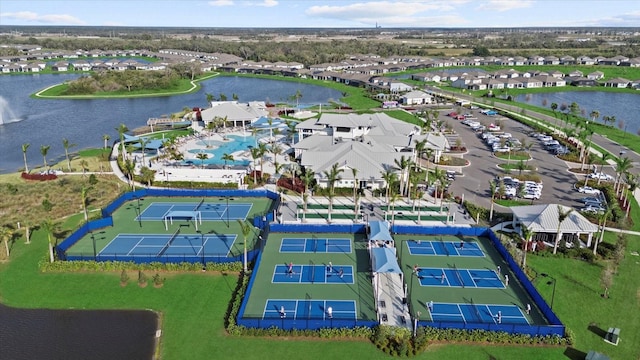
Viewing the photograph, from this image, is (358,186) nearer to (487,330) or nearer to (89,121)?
(487,330)

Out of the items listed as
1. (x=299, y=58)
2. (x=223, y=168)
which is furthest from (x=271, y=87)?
(x=223, y=168)

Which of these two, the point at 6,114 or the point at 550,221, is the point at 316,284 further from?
the point at 6,114

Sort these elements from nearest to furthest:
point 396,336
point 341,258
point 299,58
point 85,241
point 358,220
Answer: point 396,336, point 341,258, point 85,241, point 358,220, point 299,58

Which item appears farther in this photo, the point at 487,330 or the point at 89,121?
the point at 89,121

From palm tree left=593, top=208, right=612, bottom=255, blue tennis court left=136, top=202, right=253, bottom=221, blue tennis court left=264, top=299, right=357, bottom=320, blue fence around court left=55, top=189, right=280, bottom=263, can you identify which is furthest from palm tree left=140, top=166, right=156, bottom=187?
palm tree left=593, top=208, right=612, bottom=255

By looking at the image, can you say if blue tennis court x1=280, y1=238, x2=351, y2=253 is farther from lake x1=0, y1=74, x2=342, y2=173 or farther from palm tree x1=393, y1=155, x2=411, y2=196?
lake x1=0, y1=74, x2=342, y2=173
